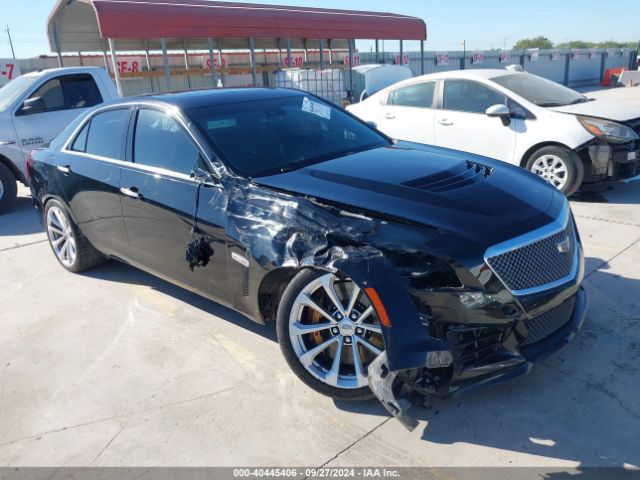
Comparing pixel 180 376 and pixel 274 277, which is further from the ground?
pixel 274 277

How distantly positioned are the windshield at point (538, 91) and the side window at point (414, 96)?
897 mm

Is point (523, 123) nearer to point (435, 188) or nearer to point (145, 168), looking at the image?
point (435, 188)

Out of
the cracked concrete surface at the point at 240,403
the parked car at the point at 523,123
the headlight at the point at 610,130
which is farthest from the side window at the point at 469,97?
the cracked concrete surface at the point at 240,403

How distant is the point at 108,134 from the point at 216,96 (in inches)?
42.6

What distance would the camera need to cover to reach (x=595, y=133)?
6215 mm

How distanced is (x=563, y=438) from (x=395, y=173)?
1.70 metres

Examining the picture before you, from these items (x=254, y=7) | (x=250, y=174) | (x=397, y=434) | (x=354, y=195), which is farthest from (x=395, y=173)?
(x=254, y=7)

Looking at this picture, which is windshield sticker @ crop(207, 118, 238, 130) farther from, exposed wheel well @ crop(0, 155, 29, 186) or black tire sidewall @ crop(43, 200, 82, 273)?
exposed wheel well @ crop(0, 155, 29, 186)

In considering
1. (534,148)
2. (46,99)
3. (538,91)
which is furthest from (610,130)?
(46,99)

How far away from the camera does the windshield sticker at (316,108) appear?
4273 millimetres

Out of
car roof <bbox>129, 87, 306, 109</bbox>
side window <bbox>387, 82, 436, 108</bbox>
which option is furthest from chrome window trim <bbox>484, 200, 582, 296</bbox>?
side window <bbox>387, 82, 436, 108</bbox>

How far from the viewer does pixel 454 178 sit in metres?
3.23

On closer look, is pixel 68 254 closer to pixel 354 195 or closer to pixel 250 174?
pixel 250 174

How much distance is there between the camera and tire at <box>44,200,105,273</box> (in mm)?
4988
